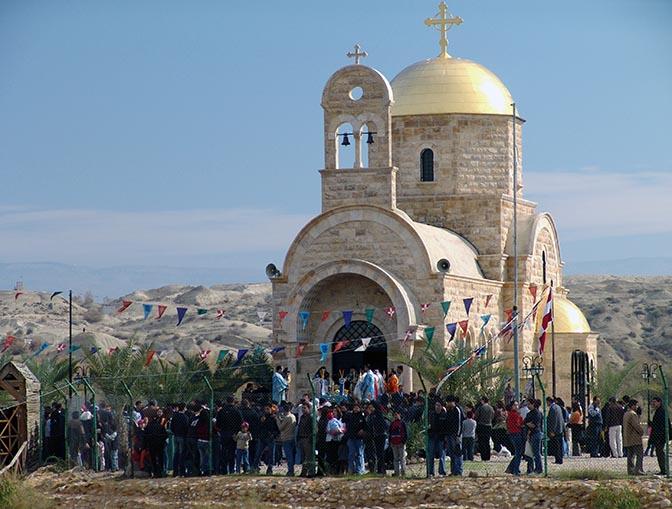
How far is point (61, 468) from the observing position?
2686cm

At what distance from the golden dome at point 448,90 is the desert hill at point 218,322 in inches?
864

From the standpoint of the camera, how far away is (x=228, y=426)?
25312mm

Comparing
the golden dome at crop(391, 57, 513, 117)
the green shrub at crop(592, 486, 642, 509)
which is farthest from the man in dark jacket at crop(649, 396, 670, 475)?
the golden dome at crop(391, 57, 513, 117)

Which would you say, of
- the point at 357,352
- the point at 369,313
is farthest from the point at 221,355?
the point at 369,313

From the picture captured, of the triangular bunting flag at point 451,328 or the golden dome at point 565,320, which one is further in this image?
the golden dome at point 565,320

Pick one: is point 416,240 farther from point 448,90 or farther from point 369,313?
point 448,90

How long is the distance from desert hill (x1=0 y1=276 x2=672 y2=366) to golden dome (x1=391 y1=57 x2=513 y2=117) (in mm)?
21940

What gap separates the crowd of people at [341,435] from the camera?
23969mm

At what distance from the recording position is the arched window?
38.8 metres

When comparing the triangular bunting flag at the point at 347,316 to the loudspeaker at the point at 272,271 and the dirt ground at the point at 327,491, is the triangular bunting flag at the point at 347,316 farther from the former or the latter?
the dirt ground at the point at 327,491

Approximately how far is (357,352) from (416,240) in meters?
3.12

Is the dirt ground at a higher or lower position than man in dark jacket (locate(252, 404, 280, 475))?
lower

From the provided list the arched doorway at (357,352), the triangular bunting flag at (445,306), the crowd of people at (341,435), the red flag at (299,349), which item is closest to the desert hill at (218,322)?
the arched doorway at (357,352)

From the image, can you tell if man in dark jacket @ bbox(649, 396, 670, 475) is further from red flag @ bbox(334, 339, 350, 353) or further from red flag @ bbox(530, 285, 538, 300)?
red flag @ bbox(530, 285, 538, 300)
